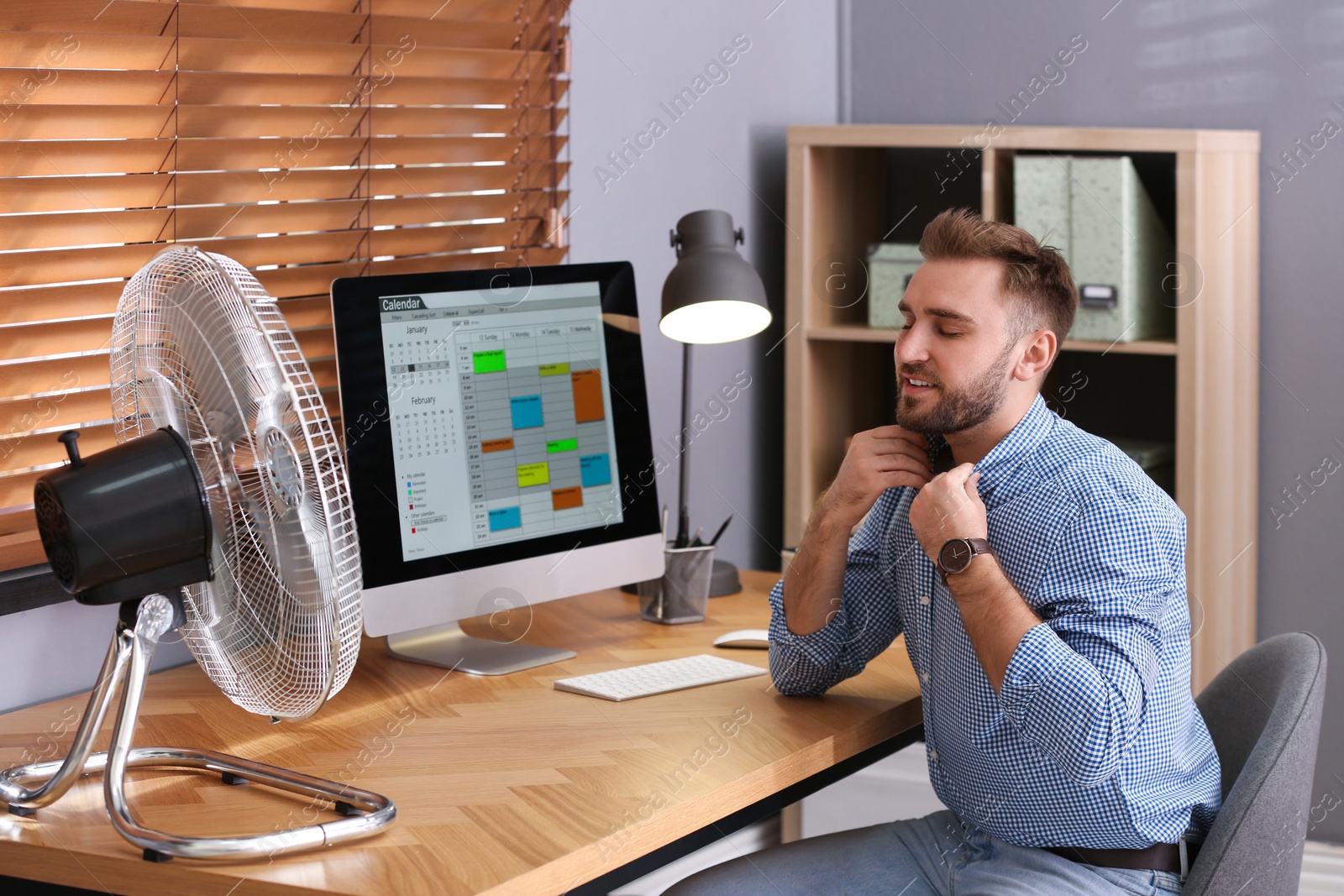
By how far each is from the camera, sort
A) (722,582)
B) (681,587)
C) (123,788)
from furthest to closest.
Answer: (722,582) → (681,587) → (123,788)

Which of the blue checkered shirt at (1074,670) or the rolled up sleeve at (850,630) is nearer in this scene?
the blue checkered shirt at (1074,670)

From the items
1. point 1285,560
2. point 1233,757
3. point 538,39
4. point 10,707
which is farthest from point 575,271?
point 1285,560

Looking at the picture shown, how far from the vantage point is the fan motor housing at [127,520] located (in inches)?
44.5

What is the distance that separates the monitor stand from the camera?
5.93ft

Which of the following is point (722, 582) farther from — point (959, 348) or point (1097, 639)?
point (1097, 639)

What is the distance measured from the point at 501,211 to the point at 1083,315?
1.14m

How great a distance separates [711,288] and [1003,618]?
29.0 inches

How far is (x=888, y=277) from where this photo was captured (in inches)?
109

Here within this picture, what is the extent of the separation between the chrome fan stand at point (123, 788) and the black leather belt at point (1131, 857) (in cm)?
75

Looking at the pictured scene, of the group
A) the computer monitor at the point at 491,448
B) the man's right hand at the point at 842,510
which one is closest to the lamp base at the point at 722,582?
the computer monitor at the point at 491,448

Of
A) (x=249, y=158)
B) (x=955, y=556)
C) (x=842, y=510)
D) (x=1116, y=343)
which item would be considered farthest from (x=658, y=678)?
(x=1116, y=343)

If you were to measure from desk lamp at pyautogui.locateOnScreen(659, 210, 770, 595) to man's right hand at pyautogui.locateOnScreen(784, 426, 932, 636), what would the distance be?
37cm

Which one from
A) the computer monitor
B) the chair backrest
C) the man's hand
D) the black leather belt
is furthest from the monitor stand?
the chair backrest

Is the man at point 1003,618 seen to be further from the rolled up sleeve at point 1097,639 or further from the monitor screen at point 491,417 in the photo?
the monitor screen at point 491,417
